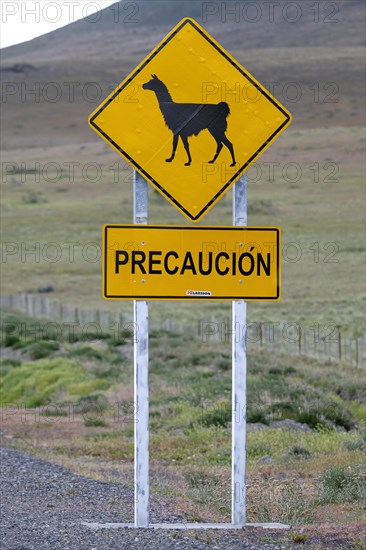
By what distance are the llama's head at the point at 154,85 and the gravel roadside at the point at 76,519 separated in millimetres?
2945

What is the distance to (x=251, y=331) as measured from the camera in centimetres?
2891

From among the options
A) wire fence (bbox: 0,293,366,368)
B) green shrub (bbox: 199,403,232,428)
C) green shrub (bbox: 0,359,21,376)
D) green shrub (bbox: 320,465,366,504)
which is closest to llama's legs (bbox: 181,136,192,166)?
green shrub (bbox: 320,465,366,504)

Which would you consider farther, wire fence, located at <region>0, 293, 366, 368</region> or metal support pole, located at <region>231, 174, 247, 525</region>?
wire fence, located at <region>0, 293, 366, 368</region>

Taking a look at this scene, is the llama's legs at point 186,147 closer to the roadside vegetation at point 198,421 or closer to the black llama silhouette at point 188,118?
the black llama silhouette at point 188,118

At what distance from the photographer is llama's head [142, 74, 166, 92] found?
7156mm

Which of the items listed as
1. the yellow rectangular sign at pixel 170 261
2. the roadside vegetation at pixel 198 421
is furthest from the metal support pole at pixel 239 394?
the roadside vegetation at pixel 198 421

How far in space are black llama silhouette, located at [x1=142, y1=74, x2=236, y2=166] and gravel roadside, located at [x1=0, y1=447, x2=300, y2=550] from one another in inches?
97.8

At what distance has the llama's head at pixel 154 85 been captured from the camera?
7156 millimetres

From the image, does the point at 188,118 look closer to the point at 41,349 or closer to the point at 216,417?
the point at 216,417

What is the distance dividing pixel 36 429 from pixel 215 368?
5896mm

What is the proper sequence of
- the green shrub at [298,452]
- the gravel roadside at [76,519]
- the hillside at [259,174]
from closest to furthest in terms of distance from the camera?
the gravel roadside at [76,519], the green shrub at [298,452], the hillside at [259,174]

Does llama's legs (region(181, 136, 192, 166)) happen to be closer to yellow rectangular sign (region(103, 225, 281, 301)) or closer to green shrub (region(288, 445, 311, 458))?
yellow rectangular sign (region(103, 225, 281, 301))

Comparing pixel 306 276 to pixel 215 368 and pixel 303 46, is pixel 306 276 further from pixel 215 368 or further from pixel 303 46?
pixel 303 46

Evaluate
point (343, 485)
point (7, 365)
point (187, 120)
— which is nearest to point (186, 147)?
point (187, 120)
